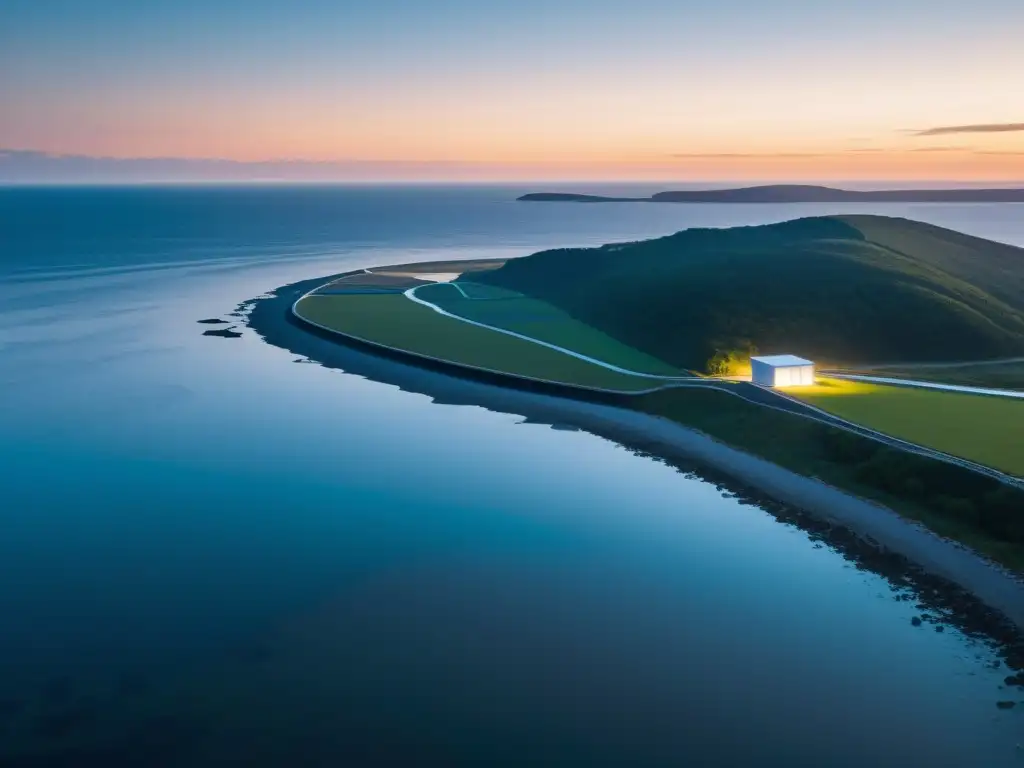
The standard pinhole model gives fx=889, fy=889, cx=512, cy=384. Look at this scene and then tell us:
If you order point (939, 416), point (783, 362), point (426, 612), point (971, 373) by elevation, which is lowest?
point (971, 373)

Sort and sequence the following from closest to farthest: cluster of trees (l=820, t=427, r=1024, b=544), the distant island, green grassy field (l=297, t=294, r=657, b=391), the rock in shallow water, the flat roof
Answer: cluster of trees (l=820, t=427, r=1024, b=544)
the distant island
the flat roof
green grassy field (l=297, t=294, r=657, b=391)
the rock in shallow water

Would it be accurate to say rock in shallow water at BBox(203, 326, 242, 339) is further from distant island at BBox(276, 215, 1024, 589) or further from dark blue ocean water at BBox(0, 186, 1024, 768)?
dark blue ocean water at BBox(0, 186, 1024, 768)

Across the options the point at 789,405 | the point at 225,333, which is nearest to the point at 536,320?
the point at 225,333

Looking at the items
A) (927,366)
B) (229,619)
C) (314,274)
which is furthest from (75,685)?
(314,274)

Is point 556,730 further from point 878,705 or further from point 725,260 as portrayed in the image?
point 725,260

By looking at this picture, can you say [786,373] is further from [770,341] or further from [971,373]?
[971,373]

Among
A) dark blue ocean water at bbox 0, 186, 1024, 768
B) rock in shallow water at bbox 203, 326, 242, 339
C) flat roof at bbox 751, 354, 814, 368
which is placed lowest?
rock in shallow water at bbox 203, 326, 242, 339

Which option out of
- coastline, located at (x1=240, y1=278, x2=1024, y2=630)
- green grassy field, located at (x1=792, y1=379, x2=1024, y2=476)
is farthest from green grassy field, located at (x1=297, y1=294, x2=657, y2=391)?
green grassy field, located at (x1=792, y1=379, x2=1024, y2=476)
